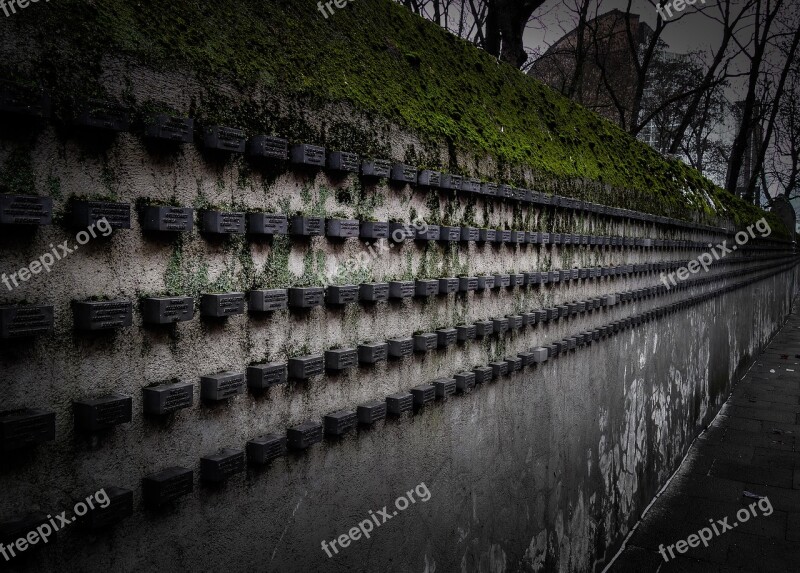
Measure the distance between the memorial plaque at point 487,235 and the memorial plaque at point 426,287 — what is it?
22.0 inches

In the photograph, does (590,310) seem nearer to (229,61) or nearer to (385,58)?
(385,58)

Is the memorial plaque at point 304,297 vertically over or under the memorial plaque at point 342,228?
under

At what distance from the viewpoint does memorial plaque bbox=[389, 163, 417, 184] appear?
9.75 feet

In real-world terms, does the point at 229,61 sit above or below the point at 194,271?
above

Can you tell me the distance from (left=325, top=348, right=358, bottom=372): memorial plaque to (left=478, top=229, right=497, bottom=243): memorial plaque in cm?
131

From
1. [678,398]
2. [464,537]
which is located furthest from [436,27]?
[678,398]

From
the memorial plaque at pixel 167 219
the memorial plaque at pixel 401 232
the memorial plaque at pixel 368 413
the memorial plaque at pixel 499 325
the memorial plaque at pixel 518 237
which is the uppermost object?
the memorial plaque at pixel 167 219

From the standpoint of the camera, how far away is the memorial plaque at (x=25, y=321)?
61.2 inches

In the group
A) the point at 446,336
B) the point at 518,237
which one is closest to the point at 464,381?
the point at 446,336

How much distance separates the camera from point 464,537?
358 cm

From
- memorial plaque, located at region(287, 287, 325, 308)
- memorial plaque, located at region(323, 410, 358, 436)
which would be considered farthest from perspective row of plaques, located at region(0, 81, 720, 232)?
memorial plaque, located at region(323, 410, 358, 436)

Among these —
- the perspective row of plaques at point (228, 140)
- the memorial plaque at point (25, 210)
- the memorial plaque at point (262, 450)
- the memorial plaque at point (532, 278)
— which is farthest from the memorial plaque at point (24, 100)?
the memorial plaque at point (532, 278)

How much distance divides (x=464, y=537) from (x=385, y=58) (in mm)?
2654

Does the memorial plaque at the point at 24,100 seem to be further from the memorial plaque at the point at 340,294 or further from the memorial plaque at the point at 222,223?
the memorial plaque at the point at 340,294
